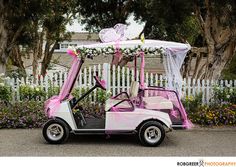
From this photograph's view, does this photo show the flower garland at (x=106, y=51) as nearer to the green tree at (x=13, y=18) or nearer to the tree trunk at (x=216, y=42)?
the tree trunk at (x=216, y=42)

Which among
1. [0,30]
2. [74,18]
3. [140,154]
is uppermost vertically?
[74,18]

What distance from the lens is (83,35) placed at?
40.3 metres

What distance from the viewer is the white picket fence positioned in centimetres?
1084

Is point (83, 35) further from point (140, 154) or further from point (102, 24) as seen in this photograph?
point (140, 154)

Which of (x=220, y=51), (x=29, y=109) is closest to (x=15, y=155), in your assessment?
(x=29, y=109)

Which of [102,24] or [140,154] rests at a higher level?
[102,24]

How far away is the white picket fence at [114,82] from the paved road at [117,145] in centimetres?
238

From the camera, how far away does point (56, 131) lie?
24.5 ft

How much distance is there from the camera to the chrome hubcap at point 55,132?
7.39m

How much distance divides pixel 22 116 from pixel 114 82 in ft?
10.1

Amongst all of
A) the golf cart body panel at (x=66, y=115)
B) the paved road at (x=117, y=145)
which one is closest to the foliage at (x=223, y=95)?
the paved road at (x=117, y=145)

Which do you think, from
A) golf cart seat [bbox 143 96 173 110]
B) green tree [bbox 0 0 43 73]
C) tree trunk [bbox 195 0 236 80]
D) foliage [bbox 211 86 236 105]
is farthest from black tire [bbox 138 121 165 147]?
green tree [bbox 0 0 43 73]

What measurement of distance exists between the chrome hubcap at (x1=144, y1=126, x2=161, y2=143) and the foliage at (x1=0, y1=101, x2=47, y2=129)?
2946mm
